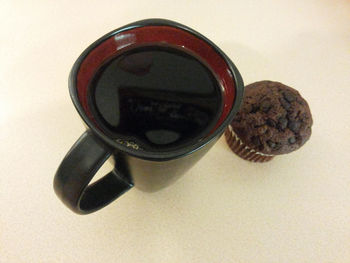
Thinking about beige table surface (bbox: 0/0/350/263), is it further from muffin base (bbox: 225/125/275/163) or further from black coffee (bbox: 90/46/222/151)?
black coffee (bbox: 90/46/222/151)

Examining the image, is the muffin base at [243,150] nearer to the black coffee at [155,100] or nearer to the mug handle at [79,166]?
the black coffee at [155,100]

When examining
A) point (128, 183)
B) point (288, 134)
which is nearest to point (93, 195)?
point (128, 183)

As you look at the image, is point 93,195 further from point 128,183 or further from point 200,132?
point 200,132

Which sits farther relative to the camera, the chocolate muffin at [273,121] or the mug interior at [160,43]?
the chocolate muffin at [273,121]

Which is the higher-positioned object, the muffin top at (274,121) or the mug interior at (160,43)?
the mug interior at (160,43)

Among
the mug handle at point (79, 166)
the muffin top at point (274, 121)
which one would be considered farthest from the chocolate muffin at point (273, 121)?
the mug handle at point (79, 166)

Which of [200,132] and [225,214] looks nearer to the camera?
[200,132]
